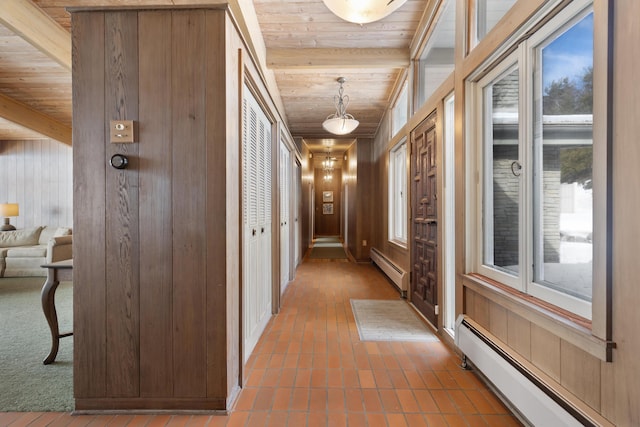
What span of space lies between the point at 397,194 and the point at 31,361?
468 centimetres

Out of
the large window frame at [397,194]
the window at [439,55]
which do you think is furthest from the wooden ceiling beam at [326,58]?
the large window frame at [397,194]

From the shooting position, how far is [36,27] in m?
2.93

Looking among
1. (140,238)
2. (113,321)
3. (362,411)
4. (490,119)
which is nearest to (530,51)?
(490,119)

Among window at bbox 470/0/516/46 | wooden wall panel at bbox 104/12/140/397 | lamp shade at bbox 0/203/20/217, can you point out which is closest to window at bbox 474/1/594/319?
window at bbox 470/0/516/46

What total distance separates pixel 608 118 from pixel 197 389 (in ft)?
7.14

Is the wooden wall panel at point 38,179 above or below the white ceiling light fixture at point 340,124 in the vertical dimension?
below

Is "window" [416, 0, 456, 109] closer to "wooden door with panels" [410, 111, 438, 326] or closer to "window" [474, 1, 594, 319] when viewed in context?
"wooden door with panels" [410, 111, 438, 326]

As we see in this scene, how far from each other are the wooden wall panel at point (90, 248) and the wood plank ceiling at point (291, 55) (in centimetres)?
85

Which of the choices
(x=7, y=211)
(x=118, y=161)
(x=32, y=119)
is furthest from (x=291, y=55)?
(x=7, y=211)

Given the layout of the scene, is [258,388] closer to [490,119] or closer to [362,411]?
[362,411]

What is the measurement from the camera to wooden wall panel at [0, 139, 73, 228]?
665 centimetres

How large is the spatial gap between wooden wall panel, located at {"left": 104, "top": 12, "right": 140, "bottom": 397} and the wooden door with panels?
2392mm

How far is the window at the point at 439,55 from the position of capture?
2865 mm

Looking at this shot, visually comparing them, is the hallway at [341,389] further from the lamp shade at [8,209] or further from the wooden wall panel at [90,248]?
the lamp shade at [8,209]
